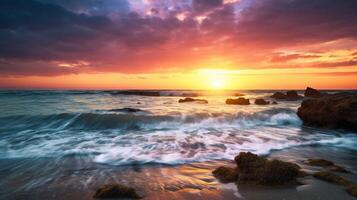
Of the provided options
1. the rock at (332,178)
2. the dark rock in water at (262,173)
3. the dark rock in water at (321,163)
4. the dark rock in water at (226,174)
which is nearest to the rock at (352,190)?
the rock at (332,178)

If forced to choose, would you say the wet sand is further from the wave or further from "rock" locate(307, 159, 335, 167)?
the wave

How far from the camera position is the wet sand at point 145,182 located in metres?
4.33

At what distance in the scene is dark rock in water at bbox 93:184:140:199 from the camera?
4.23 m

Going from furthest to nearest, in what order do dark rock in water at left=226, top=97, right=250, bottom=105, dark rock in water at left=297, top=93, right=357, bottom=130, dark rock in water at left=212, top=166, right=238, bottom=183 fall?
dark rock in water at left=226, top=97, right=250, bottom=105 → dark rock in water at left=297, top=93, right=357, bottom=130 → dark rock in water at left=212, top=166, right=238, bottom=183

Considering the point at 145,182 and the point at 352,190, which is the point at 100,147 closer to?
the point at 145,182

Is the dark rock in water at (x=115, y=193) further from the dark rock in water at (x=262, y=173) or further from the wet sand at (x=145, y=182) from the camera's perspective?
the dark rock in water at (x=262, y=173)

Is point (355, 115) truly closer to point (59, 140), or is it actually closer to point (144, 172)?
point (144, 172)

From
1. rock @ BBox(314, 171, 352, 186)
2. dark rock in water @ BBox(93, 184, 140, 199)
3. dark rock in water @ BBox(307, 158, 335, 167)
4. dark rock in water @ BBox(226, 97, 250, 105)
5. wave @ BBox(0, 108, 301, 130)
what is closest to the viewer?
dark rock in water @ BBox(93, 184, 140, 199)

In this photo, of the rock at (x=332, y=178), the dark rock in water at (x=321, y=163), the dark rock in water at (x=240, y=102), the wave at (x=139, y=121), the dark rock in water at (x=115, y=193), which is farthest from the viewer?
the dark rock in water at (x=240, y=102)

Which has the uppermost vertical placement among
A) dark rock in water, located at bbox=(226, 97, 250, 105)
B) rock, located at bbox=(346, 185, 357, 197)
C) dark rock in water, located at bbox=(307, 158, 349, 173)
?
dark rock in water, located at bbox=(226, 97, 250, 105)

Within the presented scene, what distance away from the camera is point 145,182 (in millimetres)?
4992

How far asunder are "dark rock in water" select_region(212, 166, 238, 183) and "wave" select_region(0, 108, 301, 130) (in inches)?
318

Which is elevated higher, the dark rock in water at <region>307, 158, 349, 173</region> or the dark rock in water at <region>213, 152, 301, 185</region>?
the dark rock in water at <region>213, 152, 301, 185</region>

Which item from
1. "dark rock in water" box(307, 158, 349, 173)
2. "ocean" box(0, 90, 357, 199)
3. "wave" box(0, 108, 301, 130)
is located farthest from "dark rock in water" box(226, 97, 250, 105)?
"dark rock in water" box(307, 158, 349, 173)
